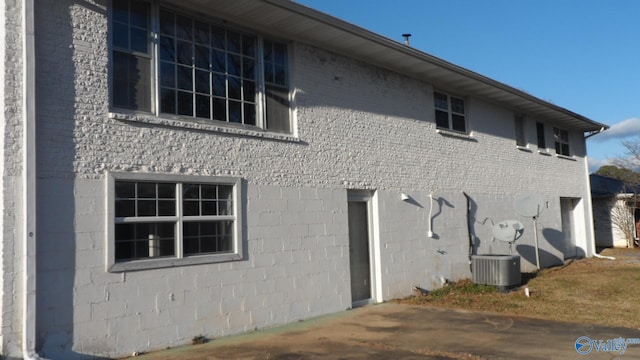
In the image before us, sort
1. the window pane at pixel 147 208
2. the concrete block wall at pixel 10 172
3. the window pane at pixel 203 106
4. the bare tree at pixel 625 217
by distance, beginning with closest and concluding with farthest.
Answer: the concrete block wall at pixel 10 172, the window pane at pixel 147 208, the window pane at pixel 203 106, the bare tree at pixel 625 217

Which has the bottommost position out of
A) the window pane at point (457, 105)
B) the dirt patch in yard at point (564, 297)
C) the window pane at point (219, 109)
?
the dirt patch in yard at point (564, 297)

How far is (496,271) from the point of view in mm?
12484

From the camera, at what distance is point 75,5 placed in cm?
718

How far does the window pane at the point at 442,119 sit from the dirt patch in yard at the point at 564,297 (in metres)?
3.96

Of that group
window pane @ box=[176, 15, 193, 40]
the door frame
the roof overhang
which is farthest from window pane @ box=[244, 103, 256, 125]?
the door frame

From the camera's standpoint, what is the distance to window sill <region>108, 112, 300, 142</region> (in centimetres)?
755

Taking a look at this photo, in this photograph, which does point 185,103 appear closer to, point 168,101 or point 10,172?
point 168,101

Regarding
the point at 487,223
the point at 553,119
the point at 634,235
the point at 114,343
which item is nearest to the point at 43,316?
the point at 114,343

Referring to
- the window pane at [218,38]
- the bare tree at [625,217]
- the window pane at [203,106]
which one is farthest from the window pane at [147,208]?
the bare tree at [625,217]

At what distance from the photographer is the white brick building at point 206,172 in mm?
6586

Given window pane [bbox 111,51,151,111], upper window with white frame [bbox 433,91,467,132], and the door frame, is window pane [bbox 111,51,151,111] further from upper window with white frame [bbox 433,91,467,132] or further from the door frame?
upper window with white frame [bbox 433,91,467,132]

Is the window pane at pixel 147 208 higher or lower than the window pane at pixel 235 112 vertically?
lower

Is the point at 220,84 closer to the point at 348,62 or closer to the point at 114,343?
the point at 348,62

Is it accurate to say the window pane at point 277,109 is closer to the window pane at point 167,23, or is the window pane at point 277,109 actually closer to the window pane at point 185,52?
the window pane at point 185,52
